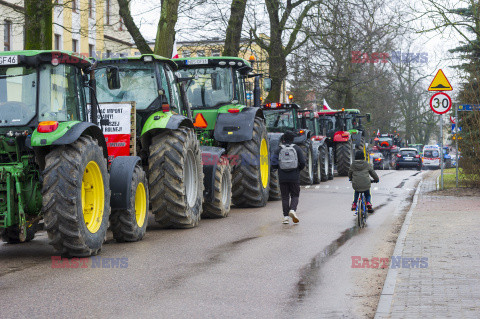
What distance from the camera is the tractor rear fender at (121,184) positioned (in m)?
10.3

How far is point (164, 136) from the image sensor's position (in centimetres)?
1198

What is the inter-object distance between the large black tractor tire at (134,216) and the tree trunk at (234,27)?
652 inches

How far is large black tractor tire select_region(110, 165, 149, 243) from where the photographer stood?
34.6 ft

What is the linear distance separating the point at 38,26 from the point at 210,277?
11407mm

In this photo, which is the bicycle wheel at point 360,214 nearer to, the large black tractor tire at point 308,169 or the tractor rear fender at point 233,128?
the tractor rear fender at point 233,128

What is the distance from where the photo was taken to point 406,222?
13.6m

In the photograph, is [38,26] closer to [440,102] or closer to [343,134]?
[440,102]

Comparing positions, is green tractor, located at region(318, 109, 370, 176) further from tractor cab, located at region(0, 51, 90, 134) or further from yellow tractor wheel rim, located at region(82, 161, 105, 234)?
tractor cab, located at region(0, 51, 90, 134)

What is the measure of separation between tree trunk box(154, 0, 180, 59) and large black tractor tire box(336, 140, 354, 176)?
11.4m

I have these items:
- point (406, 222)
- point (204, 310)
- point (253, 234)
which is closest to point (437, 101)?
point (406, 222)

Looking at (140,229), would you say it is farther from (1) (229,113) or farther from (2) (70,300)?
(1) (229,113)

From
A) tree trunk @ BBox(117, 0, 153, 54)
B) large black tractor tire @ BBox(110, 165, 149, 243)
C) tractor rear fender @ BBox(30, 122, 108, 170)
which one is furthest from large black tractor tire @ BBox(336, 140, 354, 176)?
tractor rear fender @ BBox(30, 122, 108, 170)

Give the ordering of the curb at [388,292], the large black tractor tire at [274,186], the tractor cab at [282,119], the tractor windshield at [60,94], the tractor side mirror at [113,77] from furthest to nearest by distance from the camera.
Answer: the tractor cab at [282,119] → the large black tractor tire at [274,186] → the tractor side mirror at [113,77] → the tractor windshield at [60,94] → the curb at [388,292]

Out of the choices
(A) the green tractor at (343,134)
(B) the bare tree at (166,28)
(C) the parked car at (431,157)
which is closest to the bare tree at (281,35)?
(A) the green tractor at (343,134)
